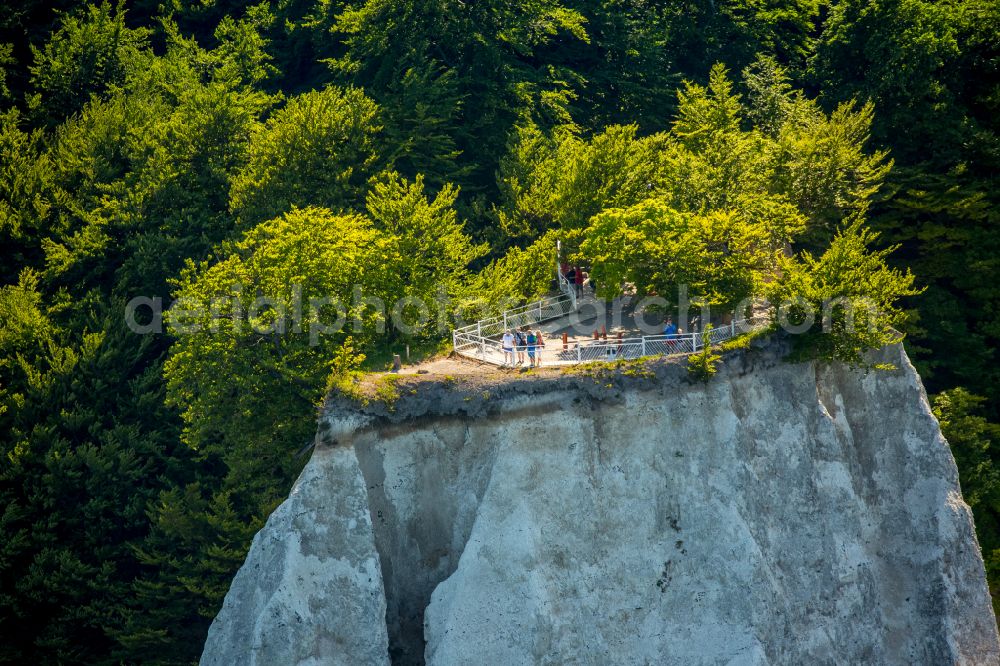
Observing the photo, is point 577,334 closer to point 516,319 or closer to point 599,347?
point 516,319

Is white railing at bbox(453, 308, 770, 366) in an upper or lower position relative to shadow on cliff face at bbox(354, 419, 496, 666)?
upper

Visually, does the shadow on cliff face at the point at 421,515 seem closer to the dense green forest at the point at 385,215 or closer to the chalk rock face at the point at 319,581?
the chalk rock face at the point at 319,581

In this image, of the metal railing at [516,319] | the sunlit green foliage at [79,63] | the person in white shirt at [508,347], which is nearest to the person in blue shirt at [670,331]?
the metal railing at [516,319]

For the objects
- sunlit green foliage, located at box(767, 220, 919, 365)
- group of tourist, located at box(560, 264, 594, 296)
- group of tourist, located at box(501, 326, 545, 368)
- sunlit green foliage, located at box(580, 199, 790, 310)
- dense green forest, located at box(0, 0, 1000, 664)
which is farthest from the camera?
group of tourist, located at box(560, 264, 594, 296)

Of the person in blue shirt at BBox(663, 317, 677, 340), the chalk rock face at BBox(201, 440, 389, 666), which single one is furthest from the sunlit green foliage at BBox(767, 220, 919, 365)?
the chalk rock face at BBox(201, 440, 389, 666)

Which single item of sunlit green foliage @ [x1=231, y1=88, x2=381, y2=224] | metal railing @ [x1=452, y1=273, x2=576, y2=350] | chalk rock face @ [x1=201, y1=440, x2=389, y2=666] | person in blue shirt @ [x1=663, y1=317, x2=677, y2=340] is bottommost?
chalk rock face @ [x1=201, y1=440, x2=389, y2=666]

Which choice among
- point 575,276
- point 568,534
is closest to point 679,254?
point 575,276

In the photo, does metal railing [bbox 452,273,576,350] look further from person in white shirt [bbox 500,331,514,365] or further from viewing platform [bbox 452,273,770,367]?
person in white shirt [bbox 500,331,514,365]

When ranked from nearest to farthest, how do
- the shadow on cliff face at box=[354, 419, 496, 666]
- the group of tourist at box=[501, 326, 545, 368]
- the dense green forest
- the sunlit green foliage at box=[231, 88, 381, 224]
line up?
the shadow on cliff face at box=[354, 419, 496, 666] → the group of tourist at box=[501, 326, 545, 368] → the dense green forest → the sunlit green foliage at box=[231, 88, 381, 224]

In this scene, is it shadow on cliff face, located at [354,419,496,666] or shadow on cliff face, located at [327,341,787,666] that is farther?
shadow on cliff face, located at [354,419,496,666]
